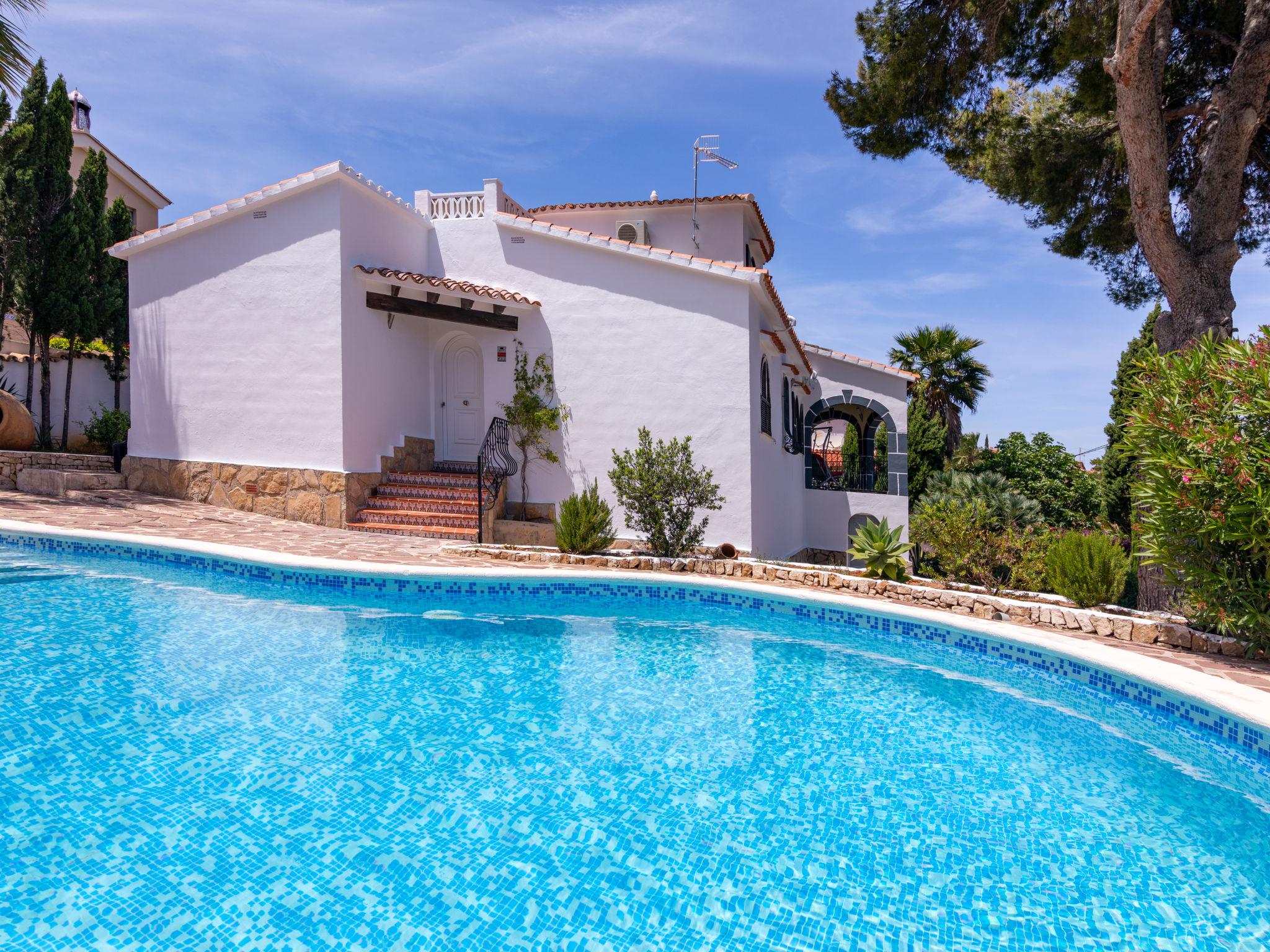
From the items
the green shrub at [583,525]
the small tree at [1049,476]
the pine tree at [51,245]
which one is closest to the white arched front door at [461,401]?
the green shrub at [583,525]

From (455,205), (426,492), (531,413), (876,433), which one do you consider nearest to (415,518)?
(426,492)

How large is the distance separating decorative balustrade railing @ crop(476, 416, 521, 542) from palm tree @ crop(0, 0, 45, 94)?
27.8 feet

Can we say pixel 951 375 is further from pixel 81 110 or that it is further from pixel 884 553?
pixel 81 110

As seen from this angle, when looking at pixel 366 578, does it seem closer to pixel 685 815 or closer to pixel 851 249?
pixel 685 815

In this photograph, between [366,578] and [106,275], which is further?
[106,275]

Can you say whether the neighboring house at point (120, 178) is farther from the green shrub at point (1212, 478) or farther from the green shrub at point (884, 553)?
the green shrub at point (1212, 478)

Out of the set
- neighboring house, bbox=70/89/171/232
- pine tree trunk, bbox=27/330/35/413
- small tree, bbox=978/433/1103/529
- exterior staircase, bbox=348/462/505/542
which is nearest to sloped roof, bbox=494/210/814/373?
exterior staircase, bbox=348/462/505/542

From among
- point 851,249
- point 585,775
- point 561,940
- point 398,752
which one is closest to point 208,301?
point 398,752

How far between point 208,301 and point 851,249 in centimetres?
1931

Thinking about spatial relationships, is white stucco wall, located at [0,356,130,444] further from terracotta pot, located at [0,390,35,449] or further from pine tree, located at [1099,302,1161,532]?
pine tree, located at [1099,302,1161,532]

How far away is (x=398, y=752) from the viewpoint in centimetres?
465

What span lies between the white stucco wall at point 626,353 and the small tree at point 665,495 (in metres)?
0.96

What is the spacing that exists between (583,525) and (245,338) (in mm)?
7446

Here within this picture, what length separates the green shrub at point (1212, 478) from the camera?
5992mm
